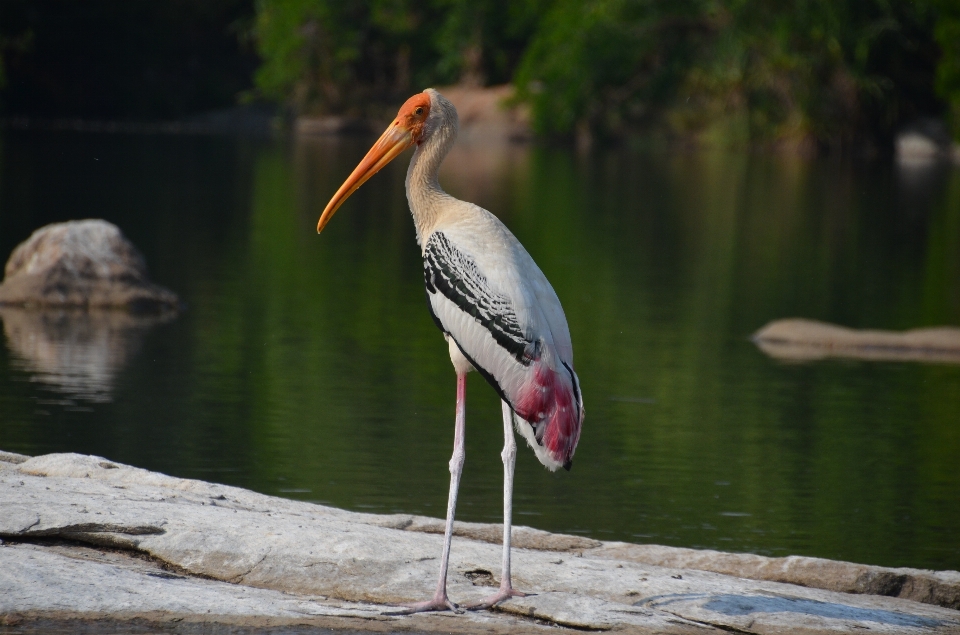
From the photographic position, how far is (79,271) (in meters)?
13.5

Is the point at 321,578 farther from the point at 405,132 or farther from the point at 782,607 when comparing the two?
the point at 405,132

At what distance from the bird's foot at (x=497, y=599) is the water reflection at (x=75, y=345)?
5.39 m

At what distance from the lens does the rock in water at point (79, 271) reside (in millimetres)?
13242

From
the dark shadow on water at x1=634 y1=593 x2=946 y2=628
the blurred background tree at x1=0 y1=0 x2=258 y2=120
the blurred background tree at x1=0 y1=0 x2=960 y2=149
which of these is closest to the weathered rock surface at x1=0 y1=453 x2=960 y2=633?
the dark shadow on water at x1=634 y1=593 x2=946 y2=628

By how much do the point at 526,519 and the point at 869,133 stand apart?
39.8 metres

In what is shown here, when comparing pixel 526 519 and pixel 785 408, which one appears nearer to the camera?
pixel 526 519

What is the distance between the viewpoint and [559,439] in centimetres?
510

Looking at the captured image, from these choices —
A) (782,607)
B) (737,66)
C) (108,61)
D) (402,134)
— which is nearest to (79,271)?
(402,134)

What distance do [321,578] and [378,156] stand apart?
1.64 meters

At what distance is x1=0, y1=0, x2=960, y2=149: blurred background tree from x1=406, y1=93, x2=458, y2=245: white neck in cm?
3661

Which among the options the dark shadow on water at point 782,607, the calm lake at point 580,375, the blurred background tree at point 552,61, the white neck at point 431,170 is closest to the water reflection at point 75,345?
the calm lake at point 580,375

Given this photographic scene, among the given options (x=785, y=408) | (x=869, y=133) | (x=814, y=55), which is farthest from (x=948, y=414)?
(x=869, y=133)

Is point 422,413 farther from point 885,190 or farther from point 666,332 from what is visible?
point 885,190

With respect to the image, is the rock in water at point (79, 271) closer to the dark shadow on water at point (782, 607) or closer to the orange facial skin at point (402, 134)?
the orange facial skin at point (402, 134)
